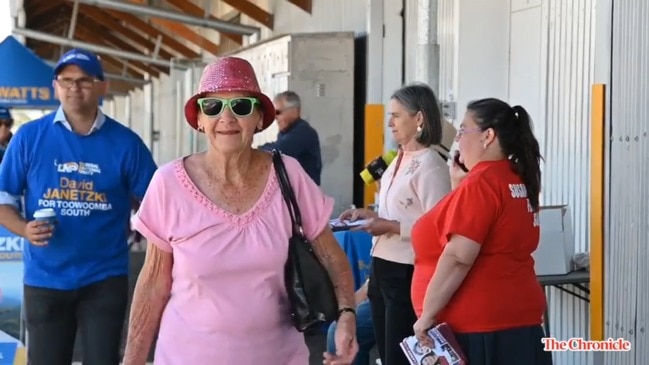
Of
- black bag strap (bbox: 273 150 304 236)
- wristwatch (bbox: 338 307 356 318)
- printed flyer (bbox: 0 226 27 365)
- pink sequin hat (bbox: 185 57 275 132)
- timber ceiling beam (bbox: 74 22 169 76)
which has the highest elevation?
timber ceiling beam (bbox: 74 22 169 76)

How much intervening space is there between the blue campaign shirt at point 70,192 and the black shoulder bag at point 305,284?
4.19ft

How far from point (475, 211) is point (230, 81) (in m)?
1.11

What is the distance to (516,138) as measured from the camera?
3.53 meters

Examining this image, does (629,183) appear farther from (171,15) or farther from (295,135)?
(171,15)

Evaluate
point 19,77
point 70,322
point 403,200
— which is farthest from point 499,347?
point 19,77

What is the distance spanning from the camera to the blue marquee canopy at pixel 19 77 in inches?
358

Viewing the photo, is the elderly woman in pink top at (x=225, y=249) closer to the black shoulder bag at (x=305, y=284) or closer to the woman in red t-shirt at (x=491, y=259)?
the black shoulder bag at (x=305, y=284)

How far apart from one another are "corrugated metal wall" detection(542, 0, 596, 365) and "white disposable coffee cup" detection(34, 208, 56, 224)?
341cm

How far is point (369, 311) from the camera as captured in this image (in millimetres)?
4938

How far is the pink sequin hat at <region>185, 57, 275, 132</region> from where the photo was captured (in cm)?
264

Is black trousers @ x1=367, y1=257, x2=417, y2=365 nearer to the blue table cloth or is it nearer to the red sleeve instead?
the red sleeve

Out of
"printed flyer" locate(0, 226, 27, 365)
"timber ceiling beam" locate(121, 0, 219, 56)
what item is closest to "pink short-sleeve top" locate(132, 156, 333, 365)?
"printed flyer" locate(0, 226, 27, 365)

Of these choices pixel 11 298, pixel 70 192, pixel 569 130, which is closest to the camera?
pixel 70 192

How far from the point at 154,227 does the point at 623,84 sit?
2.67 meters
